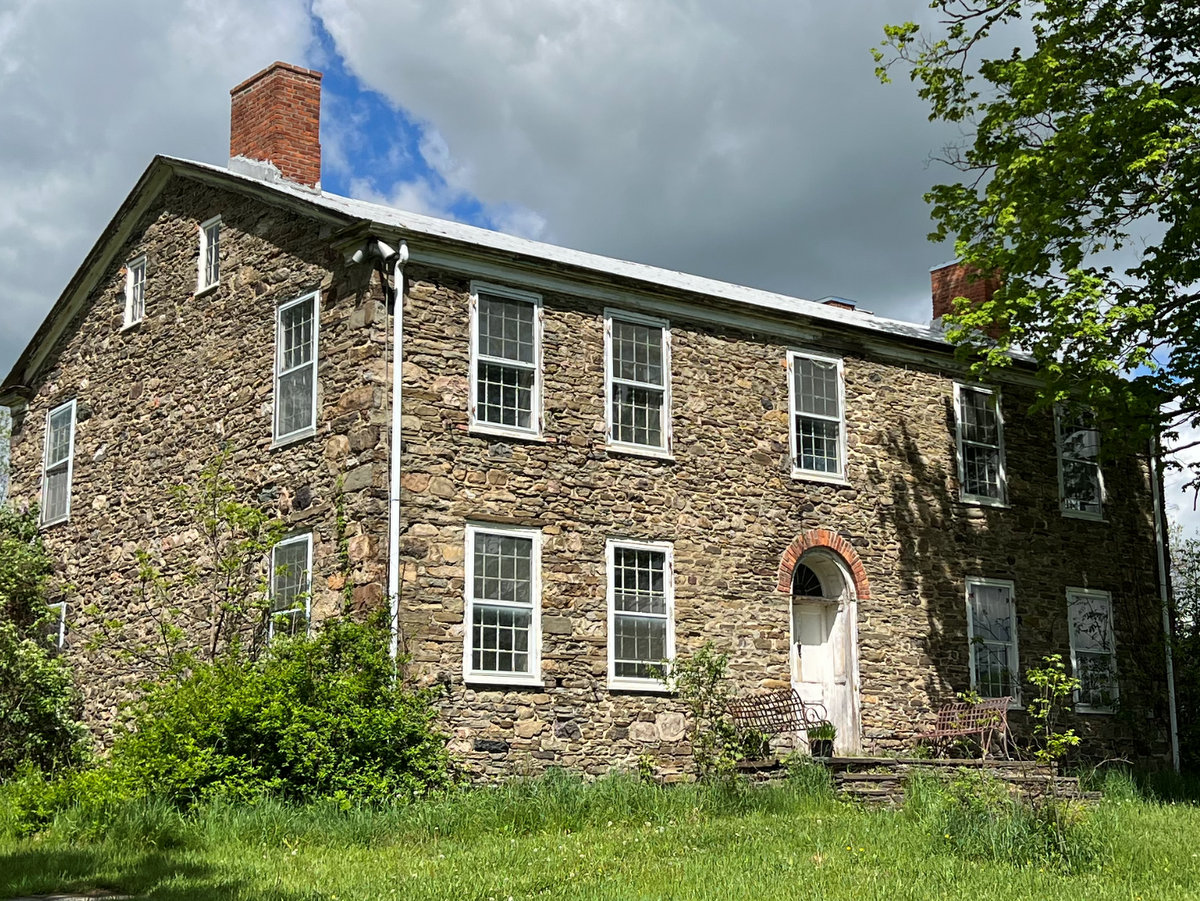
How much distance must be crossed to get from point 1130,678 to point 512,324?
481 inches

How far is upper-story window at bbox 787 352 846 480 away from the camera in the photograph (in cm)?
1956

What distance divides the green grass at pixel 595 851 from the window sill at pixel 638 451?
14.8 ft

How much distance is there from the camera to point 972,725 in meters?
19.1

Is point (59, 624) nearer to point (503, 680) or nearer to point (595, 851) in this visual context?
point (503, 680)

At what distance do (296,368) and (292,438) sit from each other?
35.0 inches

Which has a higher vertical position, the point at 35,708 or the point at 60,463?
the point at 60,463

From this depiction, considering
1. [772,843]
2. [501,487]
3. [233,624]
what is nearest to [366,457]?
[501,487]

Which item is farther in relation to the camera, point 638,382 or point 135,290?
point 135,290

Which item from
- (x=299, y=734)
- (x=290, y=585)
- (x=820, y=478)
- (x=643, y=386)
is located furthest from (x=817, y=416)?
(x=299, y=734)

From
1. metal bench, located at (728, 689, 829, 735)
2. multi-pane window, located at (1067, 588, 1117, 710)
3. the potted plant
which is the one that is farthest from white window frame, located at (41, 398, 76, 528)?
multi-pane window, located at (1067, 588, 1117, 710)

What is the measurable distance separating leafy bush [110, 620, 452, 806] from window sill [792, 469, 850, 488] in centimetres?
667

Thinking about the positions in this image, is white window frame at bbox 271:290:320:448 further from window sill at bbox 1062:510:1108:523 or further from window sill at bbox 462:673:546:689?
window sill at bbox 1062:510:1108:523

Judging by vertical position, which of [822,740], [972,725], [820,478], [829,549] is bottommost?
[822,740]

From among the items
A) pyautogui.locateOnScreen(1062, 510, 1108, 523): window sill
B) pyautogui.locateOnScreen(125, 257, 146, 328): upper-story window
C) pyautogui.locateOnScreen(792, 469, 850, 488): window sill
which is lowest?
pyautogui.locateOnScreen(1062, 510, 1108, 523): window sill
